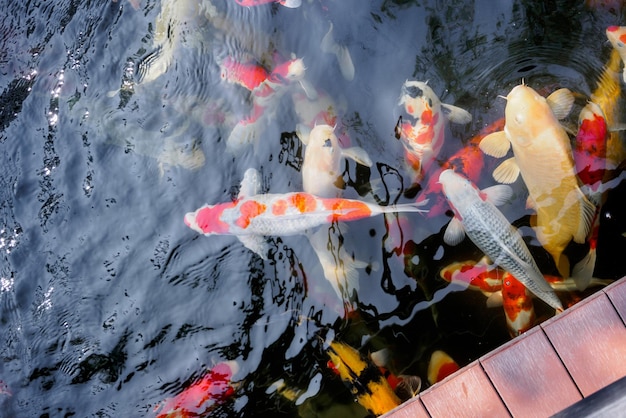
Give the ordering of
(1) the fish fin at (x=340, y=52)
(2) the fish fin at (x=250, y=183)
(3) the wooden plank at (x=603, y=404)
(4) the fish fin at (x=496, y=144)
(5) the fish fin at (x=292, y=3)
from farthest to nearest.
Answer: (5) the fish fin at (x=292, y=3), (1) the fish fin at (x=340, y=52), (2) the fish fin at (x=250, y=183), (4) the fish fin at (x=496, y=144), (3) the wooden plank at (x=603, y=404)

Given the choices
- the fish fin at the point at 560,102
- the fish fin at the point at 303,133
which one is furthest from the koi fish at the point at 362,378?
the fish fin at the point at 560,102

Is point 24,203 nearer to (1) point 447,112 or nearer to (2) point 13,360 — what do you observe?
(2) point 13,360

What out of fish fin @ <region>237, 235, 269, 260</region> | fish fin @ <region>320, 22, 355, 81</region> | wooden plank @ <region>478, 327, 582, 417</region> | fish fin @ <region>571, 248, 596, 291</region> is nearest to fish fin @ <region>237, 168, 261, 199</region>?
fish fin @ <region>237, 235, 269, 260</region>

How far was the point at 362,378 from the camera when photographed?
3.66 meters

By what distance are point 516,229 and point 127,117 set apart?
3.00m

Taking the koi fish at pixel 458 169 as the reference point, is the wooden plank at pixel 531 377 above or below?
below

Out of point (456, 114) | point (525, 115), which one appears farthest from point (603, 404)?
point (456, 114)

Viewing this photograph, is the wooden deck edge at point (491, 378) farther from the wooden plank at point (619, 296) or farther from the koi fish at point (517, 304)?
the koi fish at point (517, 304)

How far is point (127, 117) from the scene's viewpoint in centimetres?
434

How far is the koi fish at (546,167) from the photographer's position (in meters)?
3.43

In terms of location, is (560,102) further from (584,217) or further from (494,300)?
(494,300)

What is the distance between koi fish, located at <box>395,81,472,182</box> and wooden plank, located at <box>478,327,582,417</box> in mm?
1325

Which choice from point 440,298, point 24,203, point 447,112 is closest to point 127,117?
point 24,203

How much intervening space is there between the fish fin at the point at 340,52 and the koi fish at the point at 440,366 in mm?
2066
